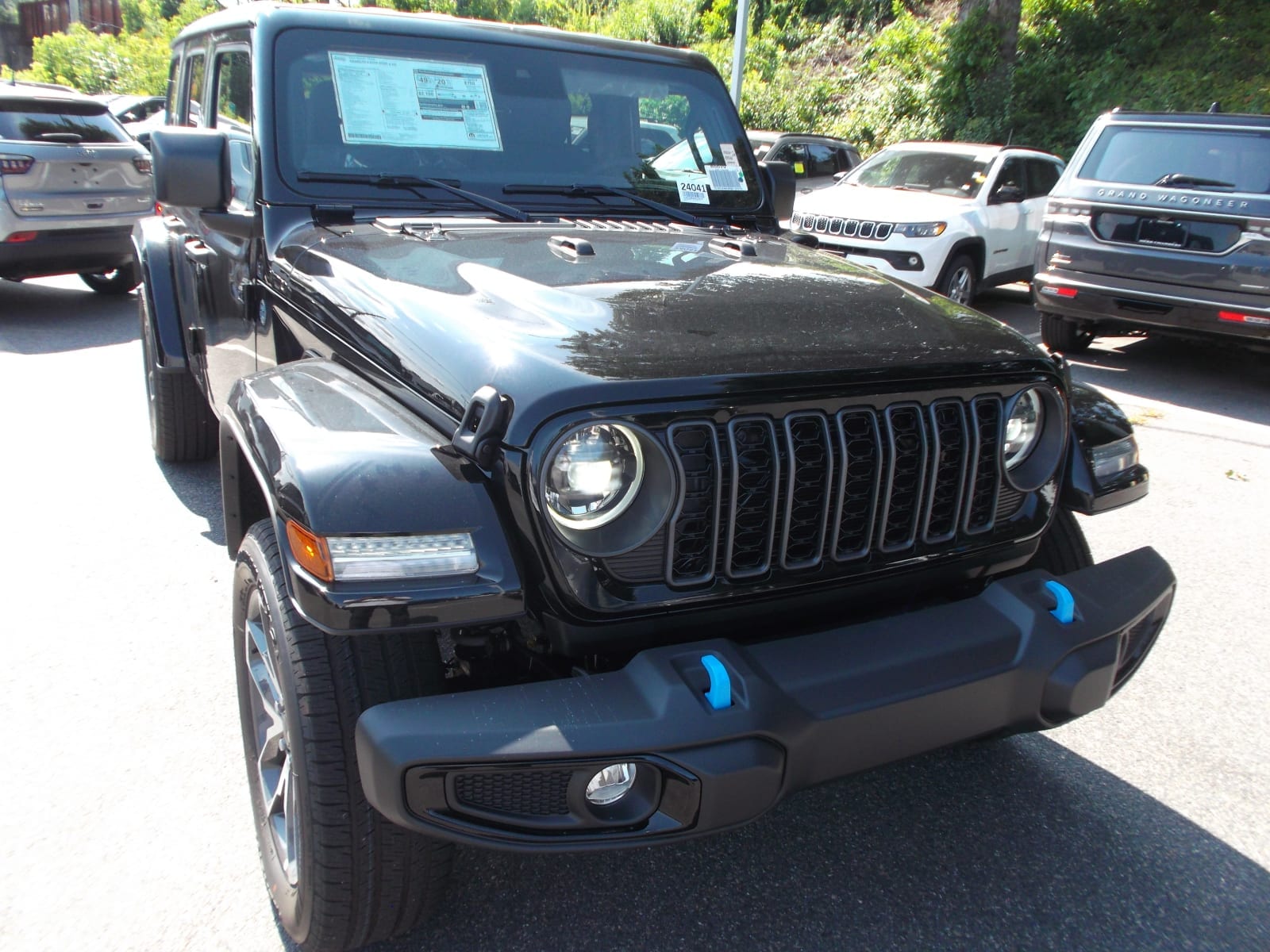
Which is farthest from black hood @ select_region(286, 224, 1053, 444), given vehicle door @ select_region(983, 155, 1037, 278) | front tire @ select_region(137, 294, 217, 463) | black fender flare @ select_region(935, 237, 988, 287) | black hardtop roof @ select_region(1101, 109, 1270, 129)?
vehicle door @ select_region(983, 155, 1037, 278)

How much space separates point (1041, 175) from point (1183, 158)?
361 cm

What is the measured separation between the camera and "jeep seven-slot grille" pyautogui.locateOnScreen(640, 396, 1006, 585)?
179 cm

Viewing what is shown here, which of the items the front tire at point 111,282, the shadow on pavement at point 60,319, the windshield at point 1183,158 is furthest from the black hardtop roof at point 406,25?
the front tire at point 111,282

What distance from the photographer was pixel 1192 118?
712cm

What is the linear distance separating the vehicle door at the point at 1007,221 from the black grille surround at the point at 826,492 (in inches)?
316

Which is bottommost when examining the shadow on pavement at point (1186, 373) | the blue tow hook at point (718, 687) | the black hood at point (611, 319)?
the shadow on pavement at point (1186, 373)

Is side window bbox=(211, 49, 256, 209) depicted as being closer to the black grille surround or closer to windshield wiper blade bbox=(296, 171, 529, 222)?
windshield wiper blade bbox=(296, 171, 529, 222)

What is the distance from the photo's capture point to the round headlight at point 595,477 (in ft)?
5.75

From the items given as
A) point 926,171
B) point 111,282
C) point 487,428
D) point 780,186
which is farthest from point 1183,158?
point 111,282

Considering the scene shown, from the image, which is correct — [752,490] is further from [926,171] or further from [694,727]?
[926,171]

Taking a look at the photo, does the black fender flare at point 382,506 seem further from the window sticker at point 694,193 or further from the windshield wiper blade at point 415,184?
the window sticker at point 694,193

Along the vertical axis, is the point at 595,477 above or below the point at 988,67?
below

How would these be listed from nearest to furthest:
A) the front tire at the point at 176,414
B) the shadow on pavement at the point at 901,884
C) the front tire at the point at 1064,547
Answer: the shadow on pavement at the point at 901,884, the front tire at the point at 1064,547, the front tire at the point at 176,414

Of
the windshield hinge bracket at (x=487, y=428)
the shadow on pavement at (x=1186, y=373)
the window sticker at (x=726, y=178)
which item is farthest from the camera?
the shadow on pavement at (x=1186, y=373)
